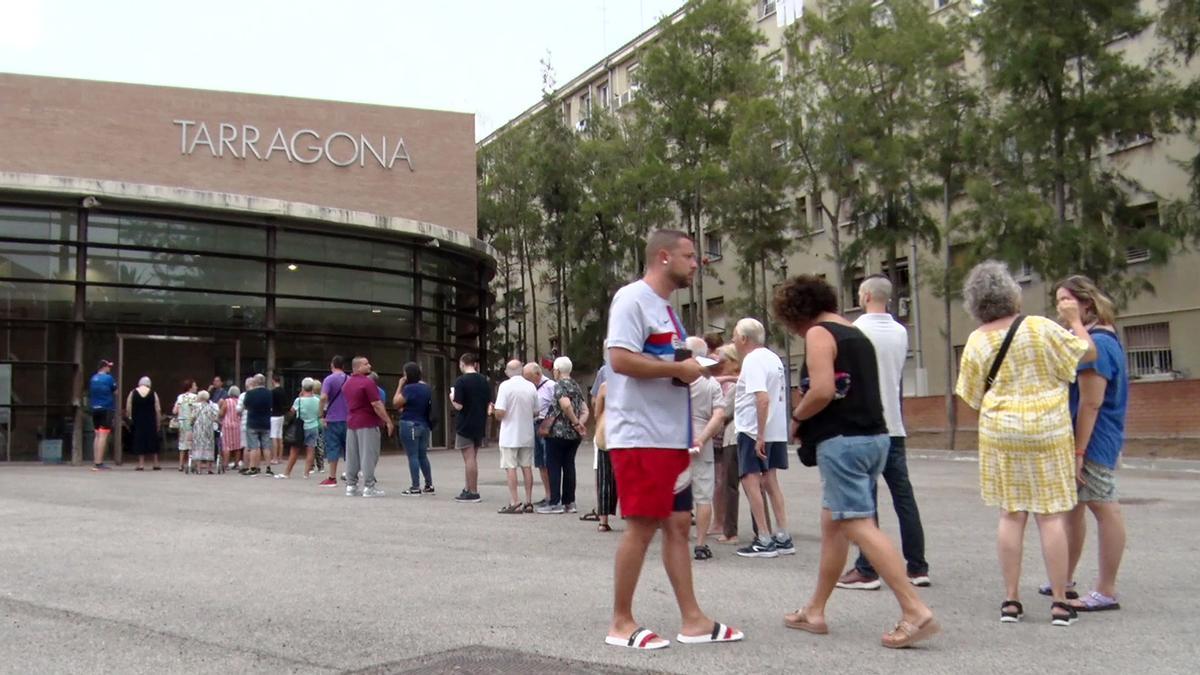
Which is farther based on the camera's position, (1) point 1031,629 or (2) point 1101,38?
(2) point 1101,38

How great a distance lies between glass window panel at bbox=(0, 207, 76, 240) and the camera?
938 inches

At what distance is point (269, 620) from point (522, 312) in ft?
157

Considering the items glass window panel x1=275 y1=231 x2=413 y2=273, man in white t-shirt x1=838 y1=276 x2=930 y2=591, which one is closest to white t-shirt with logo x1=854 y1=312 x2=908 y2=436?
man in white t-shirt x1=838 y1=276 x2=930 y2=591

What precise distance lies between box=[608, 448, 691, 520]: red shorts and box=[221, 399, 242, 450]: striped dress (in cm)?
1678

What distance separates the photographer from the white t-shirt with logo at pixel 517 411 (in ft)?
40.9

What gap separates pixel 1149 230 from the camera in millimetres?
24406

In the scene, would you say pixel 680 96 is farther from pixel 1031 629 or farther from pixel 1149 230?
pixel 1031 629

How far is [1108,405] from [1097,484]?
0.45 metres

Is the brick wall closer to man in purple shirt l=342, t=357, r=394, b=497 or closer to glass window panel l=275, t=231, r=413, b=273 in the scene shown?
man in purple shirt l=342, t=357, r=394, b=497

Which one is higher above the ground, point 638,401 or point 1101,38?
point 1101,38

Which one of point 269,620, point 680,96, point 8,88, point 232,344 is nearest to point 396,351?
point 232,344

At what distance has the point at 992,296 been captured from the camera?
19.1 feet

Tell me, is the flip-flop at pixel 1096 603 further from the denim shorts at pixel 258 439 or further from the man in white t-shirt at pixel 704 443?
the denim shorts at pixel 258 439

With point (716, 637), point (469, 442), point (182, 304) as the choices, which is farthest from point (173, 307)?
point (716, 637)
